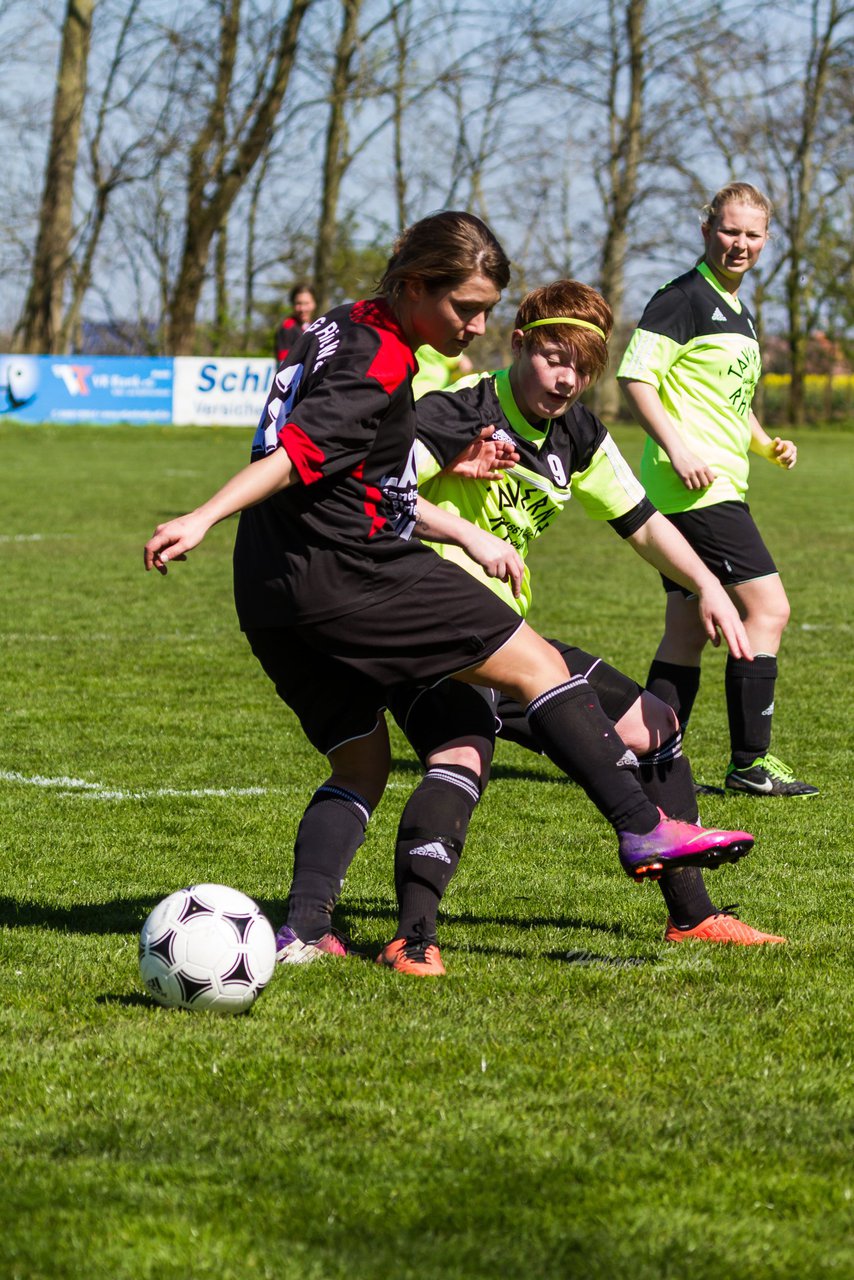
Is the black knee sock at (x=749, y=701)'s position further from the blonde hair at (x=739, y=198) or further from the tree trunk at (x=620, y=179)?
the tree trunk at (x=620, y=179)

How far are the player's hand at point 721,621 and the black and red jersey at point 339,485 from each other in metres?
0.82

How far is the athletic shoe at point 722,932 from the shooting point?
13.6 ft

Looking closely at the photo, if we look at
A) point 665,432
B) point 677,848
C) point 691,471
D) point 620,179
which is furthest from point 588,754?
point 620,179

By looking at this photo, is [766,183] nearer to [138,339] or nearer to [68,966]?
[138,339]

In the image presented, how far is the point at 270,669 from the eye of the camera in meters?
3.92

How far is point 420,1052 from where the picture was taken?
3.23 m

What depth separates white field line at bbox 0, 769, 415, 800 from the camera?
5.84m

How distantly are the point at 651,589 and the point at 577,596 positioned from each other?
861 mm

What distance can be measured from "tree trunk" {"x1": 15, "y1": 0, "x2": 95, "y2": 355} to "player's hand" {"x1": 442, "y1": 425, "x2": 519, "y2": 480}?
121 feet

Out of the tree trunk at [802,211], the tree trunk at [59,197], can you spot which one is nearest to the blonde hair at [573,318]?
the tree trunk at [59,197]

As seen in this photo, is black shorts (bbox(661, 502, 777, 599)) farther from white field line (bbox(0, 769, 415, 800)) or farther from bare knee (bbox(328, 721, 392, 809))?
bare knee (bbox(328, 721, 392, 809))

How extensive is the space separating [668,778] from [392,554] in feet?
4.03

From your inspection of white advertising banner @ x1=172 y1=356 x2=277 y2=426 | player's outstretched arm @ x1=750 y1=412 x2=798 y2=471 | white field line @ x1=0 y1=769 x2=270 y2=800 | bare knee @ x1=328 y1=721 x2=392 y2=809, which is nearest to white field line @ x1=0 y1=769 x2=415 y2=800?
white field line @ x1=0 y1=769 x2=270 y2=800

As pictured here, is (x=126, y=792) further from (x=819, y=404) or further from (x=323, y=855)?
(x=819, y=404)
